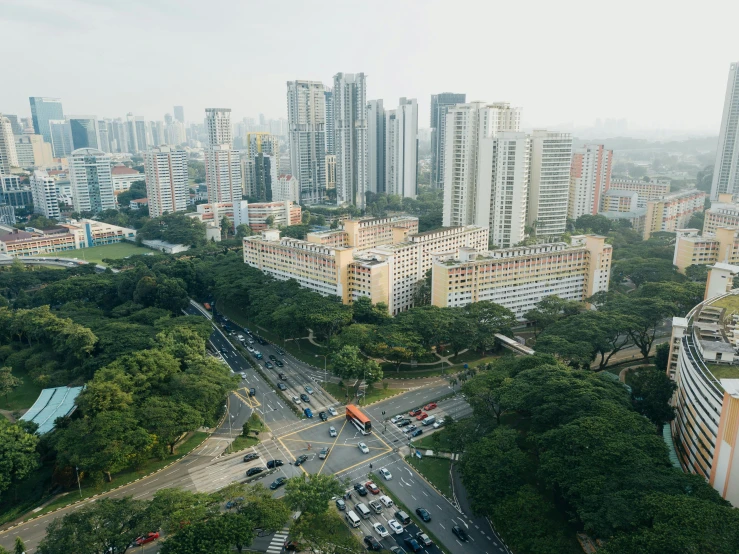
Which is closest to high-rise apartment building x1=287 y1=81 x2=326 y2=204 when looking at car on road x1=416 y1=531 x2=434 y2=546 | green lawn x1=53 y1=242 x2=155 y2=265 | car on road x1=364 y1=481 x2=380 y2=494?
green lawn x1=53 y1=242 x2=155 y2=265

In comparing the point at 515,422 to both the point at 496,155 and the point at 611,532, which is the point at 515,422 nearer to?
the point at 611,532

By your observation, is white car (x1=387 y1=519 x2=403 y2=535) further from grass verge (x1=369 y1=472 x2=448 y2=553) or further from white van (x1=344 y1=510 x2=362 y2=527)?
white van (x1=344 y1=510 x2=362 y2=527)

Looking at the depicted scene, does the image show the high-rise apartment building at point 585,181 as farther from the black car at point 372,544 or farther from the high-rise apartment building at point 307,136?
the black car at point 372,544

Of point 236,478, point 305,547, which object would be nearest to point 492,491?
point 305,547

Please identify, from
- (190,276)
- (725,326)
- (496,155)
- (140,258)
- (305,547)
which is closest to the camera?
(305,547)

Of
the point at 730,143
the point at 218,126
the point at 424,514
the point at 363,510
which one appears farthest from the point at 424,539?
the point at 218,126

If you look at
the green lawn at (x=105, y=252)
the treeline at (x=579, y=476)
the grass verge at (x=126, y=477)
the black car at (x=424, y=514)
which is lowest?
the grass verge at (x=126, y=477)

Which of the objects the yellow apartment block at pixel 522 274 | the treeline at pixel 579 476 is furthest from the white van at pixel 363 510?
the yellow apartment block at pixel 522 274

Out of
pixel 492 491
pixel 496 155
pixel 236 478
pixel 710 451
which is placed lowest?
pixel 236 478
